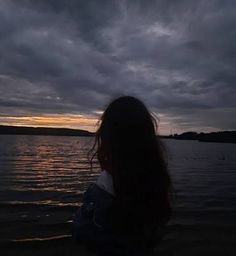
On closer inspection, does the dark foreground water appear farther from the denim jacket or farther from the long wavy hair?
the denim jacket

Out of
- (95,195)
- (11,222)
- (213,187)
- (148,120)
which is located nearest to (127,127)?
(148,120)

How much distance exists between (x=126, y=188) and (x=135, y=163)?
0.23 metres

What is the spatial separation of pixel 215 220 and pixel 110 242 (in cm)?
A: 1115

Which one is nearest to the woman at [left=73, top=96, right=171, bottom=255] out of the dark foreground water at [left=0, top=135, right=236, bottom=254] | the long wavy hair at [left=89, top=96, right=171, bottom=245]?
the long wavy hair at [left=89, top=96, right=171, bottom=245]

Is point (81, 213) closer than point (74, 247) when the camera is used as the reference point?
Yes

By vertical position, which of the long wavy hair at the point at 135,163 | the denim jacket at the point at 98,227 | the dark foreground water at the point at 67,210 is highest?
the long wavy hair at the point at 135,163

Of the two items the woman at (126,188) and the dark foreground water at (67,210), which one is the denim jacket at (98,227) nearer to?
the woman at (126,188)

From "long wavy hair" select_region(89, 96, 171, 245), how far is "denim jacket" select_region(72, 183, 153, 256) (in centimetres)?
8

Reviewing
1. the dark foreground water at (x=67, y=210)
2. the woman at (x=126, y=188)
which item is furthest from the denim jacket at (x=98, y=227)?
the dark foreground water at (x=67, y=210)

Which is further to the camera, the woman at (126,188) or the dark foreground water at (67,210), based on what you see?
the dark foreground water at (67,210)

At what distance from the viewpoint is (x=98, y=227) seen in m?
2.80

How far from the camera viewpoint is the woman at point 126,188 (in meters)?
2.81

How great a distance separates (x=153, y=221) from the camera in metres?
3.04

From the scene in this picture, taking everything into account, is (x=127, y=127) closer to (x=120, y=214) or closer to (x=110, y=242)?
(x=120, y=214)
